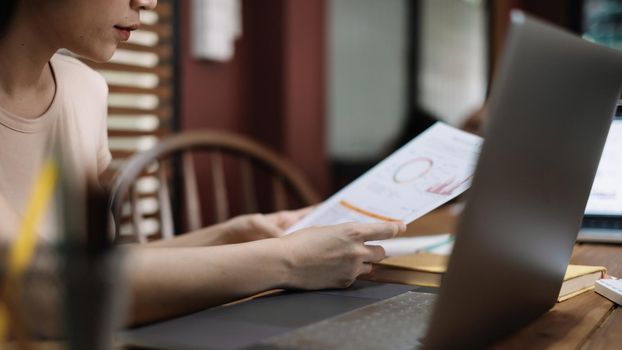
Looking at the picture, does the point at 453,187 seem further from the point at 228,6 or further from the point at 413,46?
the point at 413,46

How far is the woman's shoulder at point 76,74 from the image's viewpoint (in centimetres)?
115

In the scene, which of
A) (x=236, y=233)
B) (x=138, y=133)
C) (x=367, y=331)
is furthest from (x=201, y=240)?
(x=138, y=133)

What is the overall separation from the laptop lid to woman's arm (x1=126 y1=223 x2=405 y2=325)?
236mm

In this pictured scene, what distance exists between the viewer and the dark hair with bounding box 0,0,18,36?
3.09 ft

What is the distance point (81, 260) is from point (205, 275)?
455 millimetres

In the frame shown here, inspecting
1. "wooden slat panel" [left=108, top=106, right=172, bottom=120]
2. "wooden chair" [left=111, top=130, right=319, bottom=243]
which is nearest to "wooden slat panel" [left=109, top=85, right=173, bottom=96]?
"wooden slat panel" [left=108, top=106, right=172, bottom=120]

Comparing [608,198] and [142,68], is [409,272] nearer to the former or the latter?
[608,198]

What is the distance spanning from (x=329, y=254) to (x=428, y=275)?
153 millimetres

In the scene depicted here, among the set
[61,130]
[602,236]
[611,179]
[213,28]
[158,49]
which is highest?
[213,28]

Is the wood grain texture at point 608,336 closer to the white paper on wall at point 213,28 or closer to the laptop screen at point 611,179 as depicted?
the laptop screen at point 611,179

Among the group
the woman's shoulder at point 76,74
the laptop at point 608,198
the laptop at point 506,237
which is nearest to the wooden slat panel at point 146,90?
the woman's shoulder at point 76,74

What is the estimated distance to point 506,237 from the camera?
0.56m

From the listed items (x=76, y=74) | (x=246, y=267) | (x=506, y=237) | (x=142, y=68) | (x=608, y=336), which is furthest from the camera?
(x=142, y=68)

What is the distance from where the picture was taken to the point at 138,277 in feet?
2.34
